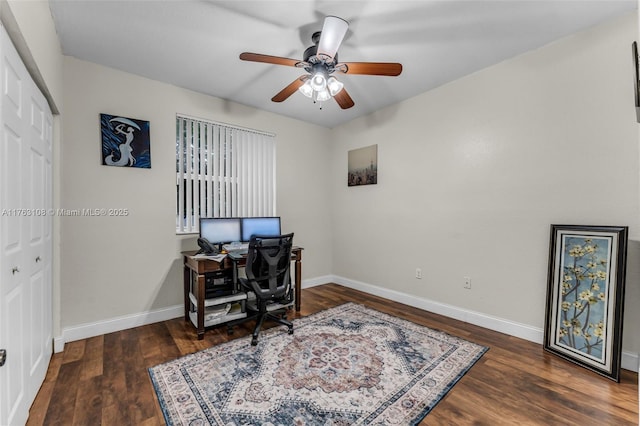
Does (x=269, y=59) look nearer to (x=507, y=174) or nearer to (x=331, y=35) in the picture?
(x=331, y=35)

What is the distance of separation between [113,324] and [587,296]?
419cm

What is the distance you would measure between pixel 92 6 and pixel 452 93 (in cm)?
327

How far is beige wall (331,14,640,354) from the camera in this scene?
2102 millimetres

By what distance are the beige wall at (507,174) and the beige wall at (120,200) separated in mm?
2409

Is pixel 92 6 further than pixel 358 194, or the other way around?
pixel 358 194

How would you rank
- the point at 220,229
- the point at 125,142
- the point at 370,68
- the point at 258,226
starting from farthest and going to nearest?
1. the point at 258,226
2. the point at 220,229
3. the point at 125,142
4. the point at 370,68

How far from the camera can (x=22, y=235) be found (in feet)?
4.99

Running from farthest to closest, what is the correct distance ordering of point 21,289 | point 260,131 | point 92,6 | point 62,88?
point 260,131, point 62,88, point 92,6, point 21,289

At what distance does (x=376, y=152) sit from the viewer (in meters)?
3.91

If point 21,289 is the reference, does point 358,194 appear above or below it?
above

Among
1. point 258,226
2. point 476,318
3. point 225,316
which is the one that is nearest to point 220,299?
point 225,316

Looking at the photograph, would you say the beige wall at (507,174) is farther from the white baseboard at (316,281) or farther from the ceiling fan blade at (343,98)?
the ceiling fan blade at (343,98)

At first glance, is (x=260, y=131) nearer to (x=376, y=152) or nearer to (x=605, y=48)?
(x=376, y=152)

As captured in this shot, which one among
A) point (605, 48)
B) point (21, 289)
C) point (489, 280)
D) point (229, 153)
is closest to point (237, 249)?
point (229, 153)
